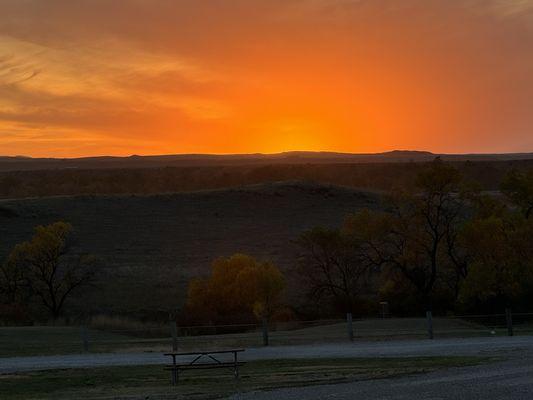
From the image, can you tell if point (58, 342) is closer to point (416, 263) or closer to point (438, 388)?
point (416, 263)

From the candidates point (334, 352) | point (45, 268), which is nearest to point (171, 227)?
point (45, 268)

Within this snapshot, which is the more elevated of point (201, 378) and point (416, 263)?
point (416, 263)

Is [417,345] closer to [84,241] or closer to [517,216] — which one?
[517,216]

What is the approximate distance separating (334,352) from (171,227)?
64116 mm

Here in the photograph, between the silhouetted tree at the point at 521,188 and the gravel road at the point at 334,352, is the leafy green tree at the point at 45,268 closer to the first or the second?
the gravel road at the point at 334,352

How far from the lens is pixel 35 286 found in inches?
2367

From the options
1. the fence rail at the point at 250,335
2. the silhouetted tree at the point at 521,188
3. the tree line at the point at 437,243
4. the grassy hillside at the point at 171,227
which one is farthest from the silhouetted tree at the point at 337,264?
the grassy hillside at the point at 171,227

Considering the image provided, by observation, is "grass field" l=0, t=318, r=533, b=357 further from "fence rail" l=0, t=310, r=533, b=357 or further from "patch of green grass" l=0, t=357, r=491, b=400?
"patch of green grass" l=0, t=357, r=491, b=400

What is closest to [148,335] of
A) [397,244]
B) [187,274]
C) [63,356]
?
[63,356]

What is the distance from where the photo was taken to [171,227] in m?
91.0

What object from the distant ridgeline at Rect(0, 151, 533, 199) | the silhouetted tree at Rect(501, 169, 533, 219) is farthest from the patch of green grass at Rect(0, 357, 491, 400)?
the distant ridgeline at Rect(0, 151, 533, 199)

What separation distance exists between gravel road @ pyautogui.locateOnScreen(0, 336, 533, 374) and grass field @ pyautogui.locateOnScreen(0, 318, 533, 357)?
2.45 meters

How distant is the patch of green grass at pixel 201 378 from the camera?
18.5 metres

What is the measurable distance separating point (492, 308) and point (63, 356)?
898 inches
